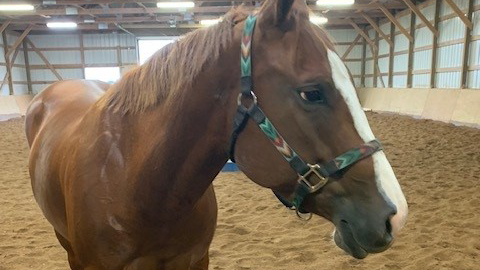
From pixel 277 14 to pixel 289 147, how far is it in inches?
16.3

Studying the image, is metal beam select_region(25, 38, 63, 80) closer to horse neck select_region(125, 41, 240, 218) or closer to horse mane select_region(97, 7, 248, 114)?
horse mane select_region(97, 7, 248, 114)

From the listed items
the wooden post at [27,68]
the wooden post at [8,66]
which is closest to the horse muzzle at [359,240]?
the wooden post at [8,66]

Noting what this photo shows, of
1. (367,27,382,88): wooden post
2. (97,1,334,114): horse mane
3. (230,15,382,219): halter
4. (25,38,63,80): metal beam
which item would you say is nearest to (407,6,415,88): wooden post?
(367,27,382,88): wooden post

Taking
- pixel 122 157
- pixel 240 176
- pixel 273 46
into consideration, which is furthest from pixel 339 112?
pixel 240 176

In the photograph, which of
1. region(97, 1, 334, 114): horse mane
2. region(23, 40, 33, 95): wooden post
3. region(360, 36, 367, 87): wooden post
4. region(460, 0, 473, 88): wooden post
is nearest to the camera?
region(97, 1, 334, 114): horse mane

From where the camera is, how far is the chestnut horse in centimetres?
116

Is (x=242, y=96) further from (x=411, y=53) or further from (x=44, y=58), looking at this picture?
(x=44, y=58)

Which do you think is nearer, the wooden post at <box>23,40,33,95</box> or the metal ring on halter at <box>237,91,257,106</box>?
the metal ring on halter at <box>237,91,257,106</box>

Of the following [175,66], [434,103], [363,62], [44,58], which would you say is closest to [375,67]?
[363,62]

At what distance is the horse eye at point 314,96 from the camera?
1170 mm

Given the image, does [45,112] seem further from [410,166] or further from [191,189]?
[410,166]

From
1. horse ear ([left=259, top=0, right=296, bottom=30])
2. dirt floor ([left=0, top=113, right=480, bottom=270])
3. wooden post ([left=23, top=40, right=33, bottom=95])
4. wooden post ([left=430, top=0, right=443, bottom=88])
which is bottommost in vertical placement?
wooden post ([left=23, top=40, right=33, bottom=95])

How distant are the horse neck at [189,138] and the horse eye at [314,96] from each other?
0.77 ft

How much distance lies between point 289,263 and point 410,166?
12.8ft
